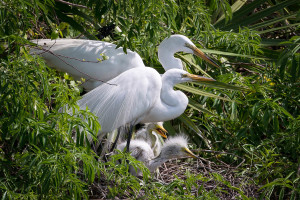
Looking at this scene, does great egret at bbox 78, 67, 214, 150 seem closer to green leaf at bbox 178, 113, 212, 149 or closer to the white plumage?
the white plumage

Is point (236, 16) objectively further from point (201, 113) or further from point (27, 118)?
point (27, 118)

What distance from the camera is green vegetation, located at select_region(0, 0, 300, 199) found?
2730 millimetres

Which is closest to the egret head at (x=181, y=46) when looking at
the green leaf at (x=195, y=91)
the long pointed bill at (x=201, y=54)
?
the long pointed bill at (x=201, y=54)

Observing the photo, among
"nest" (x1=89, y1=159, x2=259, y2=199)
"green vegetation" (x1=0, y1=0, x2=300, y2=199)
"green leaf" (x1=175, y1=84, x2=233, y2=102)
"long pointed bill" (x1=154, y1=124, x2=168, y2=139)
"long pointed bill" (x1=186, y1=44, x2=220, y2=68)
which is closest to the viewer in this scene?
"green vegetation" (x1=0, y1=0, x2=300, y2=199)

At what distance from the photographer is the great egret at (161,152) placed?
396 centimetres

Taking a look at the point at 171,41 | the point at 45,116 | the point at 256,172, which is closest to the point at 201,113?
the point at 171,41

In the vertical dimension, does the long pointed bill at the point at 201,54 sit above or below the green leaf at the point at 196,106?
above

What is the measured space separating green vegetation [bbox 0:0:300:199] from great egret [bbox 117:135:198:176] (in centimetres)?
16

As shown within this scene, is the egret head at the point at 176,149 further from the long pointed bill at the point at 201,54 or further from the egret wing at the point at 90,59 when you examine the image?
the long pointed bill at the point at 201,54

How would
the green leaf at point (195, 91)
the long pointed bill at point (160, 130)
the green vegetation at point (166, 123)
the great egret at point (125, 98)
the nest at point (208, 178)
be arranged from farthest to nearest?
the long pointed bill at point (160, 130)
the green leaf at point (195, 91)
the great egret at point (125, 98)
the nest at point (208, 178)
the green vegetation at point (166, 123)

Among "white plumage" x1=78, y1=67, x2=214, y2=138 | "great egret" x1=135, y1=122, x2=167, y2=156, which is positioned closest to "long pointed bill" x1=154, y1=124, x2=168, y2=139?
"great egret" x1=135, y1=122, x2=167, y2=156

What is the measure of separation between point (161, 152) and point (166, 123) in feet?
2.03

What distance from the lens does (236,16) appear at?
522cm

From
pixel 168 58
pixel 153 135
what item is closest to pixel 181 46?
pixel 168 58
